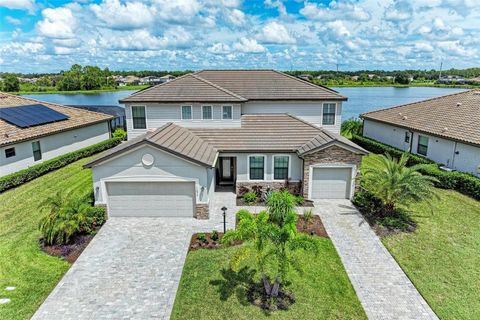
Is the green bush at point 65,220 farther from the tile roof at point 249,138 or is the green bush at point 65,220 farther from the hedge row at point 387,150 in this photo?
the hedge row at point 387,150

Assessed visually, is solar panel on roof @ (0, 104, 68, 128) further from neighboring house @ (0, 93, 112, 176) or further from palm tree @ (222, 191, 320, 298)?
palm tree @ (222, 191, 320, 298)

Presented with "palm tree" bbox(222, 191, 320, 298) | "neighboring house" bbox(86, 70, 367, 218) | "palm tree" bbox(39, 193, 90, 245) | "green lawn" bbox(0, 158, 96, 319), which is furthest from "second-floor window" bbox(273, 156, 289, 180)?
"green lawn" bbox(0, 158, 96, 319)

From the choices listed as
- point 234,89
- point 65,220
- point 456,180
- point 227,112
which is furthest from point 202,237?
point 456,180

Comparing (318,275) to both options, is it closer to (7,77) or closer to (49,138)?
(49,138)

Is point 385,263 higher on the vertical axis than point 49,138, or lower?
lower

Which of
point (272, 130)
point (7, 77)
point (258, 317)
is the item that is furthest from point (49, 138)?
point (7, 77)

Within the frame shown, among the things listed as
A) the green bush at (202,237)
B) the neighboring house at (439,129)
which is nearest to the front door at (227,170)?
the green bush at (202,237)
